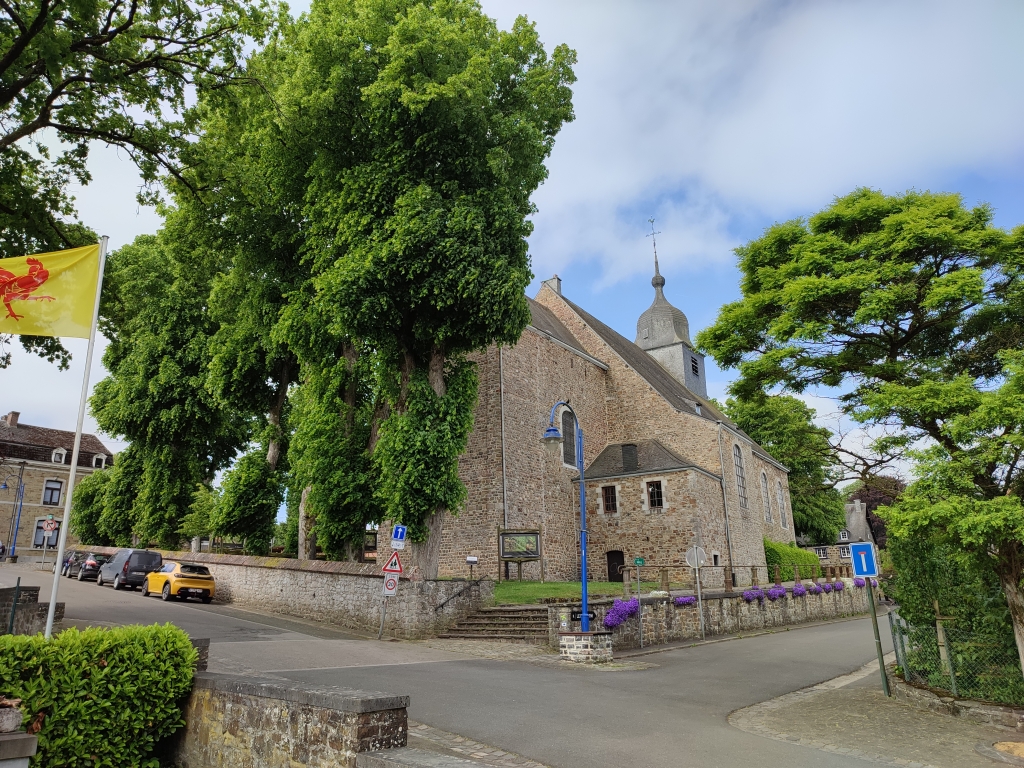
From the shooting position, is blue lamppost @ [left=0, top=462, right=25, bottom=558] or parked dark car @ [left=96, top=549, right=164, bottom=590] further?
blue lamppost @ [left=0, top=462, right=25, bottom=558]

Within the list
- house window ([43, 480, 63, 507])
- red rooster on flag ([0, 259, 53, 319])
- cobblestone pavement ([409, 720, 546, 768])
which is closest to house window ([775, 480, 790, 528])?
cobblestone pavement ([409, 720, 546, 768])

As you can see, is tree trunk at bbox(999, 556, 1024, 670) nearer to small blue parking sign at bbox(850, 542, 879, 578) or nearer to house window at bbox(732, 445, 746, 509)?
small blue parking sign at bbox(850, 542, 879, 578)

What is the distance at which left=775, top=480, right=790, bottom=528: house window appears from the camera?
1579 inches

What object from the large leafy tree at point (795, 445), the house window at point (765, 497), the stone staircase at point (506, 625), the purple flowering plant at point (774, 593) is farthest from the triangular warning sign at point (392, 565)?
the large leafy tree at point (795, 445)

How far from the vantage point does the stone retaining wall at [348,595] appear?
1592 centimetres

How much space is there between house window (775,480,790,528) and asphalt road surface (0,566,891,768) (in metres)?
22.7

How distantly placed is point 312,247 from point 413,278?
4.72m

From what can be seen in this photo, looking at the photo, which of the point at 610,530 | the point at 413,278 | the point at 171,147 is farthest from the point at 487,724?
the point at 610,530

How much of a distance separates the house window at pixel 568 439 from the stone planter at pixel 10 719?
24.6 metres

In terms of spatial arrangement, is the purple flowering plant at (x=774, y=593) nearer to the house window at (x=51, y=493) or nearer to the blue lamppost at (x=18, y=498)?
the blue lamppost at (x=18, y=498)

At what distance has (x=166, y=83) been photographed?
12531mm

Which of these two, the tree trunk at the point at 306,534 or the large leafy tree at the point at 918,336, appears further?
the tree trunk at the point at 306,534

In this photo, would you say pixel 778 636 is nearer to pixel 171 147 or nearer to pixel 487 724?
pixel 487 724

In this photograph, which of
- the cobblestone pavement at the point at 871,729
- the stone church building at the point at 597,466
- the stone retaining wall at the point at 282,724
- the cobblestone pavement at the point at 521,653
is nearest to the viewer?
the stone retaining wall at the point at 282,724
